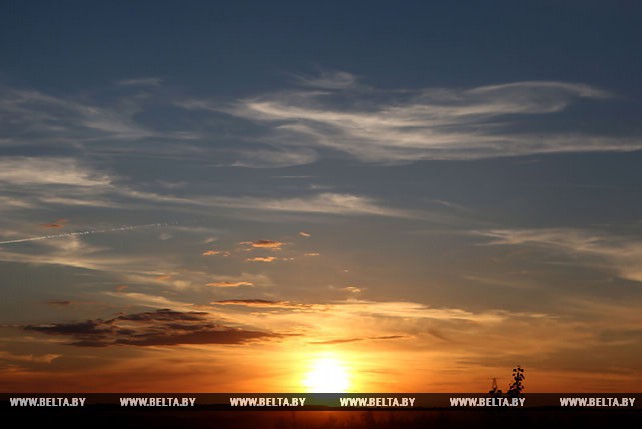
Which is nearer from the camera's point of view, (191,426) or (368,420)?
(191,426)

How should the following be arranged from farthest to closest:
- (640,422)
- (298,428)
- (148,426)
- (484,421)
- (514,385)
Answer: (514,385)
(640,422)
(484,421)
(148,426)
(298,428)

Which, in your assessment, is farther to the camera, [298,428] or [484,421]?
[484,421]

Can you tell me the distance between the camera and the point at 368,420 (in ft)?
352

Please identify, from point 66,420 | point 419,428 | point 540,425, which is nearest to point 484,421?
point 540,425

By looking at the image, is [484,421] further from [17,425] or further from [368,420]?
[17,425]

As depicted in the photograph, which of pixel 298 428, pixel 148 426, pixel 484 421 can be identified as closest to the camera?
pixel 298 428

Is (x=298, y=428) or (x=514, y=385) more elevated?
(x=514, y=385)

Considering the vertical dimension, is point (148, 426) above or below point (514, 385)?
below

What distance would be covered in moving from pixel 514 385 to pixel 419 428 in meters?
38.9

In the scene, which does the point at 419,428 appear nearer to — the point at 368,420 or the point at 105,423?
the point at 368,420

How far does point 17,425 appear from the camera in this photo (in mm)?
101750

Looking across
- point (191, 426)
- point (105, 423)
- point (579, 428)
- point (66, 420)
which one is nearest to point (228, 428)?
point (191, 426)

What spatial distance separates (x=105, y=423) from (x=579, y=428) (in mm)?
54328

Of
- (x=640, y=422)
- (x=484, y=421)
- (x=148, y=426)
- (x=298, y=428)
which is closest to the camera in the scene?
(x=298, y=428)
